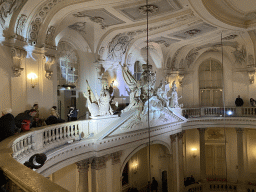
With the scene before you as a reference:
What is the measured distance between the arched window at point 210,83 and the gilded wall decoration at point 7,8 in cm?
1447

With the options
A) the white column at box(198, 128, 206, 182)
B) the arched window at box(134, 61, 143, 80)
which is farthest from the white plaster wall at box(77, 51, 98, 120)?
the white column at box(198, 128, 206, 182)

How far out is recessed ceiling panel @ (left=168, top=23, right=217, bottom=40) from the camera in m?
11.3

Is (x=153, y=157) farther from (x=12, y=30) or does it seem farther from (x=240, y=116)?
(x=12, y=30)

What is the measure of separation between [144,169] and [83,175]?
7491 mm

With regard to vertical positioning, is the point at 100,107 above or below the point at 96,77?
below

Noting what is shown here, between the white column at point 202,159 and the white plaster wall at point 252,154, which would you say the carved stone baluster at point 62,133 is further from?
the white plaster wall at point 252,154

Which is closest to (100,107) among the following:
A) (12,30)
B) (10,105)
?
(10,105)

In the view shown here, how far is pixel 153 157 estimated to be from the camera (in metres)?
15.4

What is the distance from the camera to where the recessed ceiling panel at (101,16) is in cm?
896

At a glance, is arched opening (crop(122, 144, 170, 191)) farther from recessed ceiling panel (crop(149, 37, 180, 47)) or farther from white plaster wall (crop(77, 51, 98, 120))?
recessed ceiling panel (crop(149, 37, 180, 47))

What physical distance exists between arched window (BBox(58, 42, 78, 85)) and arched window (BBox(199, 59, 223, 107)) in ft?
35.8

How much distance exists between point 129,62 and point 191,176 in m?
9.68

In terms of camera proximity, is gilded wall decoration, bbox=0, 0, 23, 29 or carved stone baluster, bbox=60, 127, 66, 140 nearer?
gilded wall decoration, bbox=0, 0, 23, 29

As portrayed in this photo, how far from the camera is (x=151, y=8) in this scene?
8.95 metres
